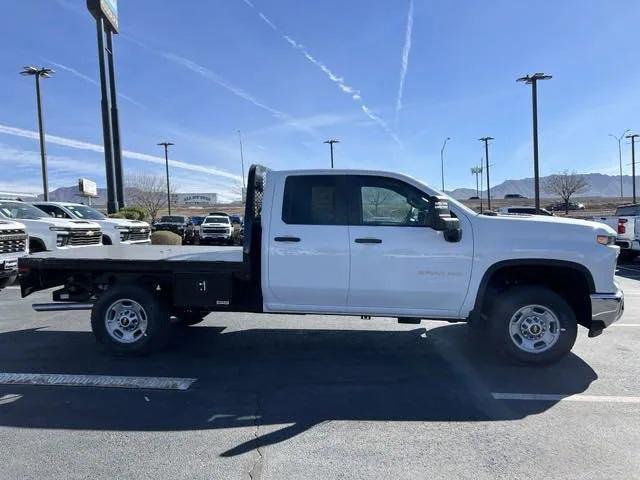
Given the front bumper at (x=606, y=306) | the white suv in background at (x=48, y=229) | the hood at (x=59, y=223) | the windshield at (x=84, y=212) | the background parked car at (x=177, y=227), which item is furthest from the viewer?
the background parked car at (x=177, y=227)

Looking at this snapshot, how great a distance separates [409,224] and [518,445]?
235 cm

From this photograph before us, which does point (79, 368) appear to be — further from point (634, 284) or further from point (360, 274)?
point (634, 284)

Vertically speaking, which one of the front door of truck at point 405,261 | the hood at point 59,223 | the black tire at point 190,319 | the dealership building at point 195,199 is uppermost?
the dealership building at point 195,199

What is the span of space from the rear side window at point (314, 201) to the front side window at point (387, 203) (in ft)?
0.57

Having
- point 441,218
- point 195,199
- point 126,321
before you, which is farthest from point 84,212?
point 195,199

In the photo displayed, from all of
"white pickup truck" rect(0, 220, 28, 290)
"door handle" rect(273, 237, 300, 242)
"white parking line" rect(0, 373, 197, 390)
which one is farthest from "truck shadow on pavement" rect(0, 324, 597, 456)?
"white pickup truck" rect(0, 220, 28, 290)

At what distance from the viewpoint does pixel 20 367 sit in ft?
17.5

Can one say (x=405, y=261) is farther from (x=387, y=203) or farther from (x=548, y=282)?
(x=548, y=282)

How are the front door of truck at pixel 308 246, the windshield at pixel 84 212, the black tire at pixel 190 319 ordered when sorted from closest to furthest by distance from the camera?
Answer: the front door of truck at pixel 308 246
the black tire at pixel 190 319
the windshield at pixel 84 212

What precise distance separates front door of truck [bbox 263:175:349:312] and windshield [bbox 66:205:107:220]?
12.4 metres

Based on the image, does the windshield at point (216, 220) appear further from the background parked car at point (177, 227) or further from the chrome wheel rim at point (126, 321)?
the chrome wheel rim at point (126, 321)

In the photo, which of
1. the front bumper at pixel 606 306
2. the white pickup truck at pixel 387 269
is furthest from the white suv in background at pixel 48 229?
the front bumper at pixel 606 306

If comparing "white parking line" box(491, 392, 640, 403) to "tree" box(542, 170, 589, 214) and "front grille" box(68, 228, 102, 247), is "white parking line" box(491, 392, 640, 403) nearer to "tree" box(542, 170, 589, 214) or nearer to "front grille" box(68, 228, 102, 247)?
"front grille" box(68, 228, 102, 247)

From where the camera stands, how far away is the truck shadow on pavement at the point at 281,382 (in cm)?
407
